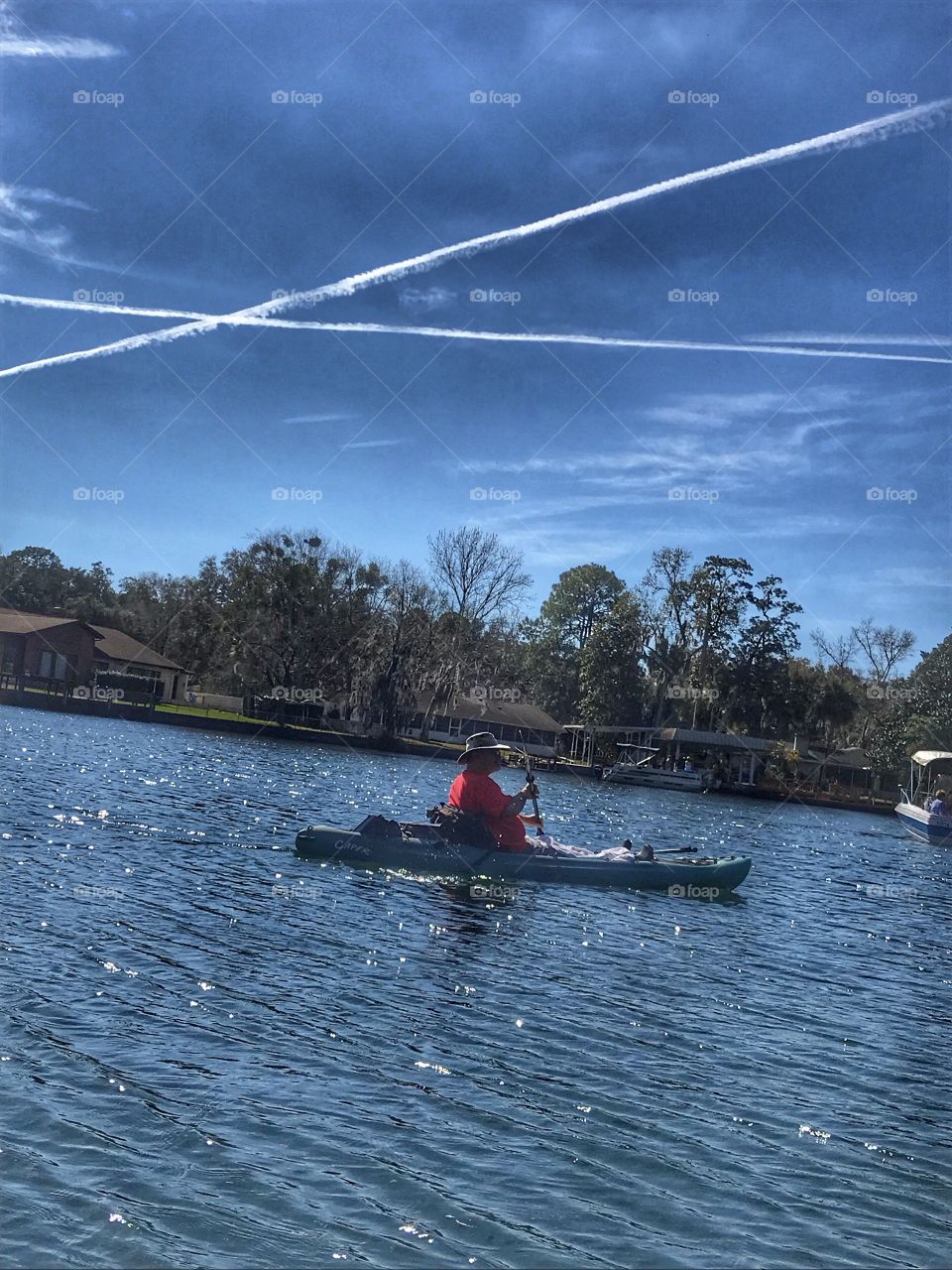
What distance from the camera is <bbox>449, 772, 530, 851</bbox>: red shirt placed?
18469 millimetres

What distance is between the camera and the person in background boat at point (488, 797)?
706 inches

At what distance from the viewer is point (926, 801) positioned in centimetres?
5059

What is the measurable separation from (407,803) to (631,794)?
87.8 ft

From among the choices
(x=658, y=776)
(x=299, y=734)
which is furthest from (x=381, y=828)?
(x=658, y=776)

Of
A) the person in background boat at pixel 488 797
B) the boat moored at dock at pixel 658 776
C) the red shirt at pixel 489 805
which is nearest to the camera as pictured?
the person in background boat at pixel 488 797

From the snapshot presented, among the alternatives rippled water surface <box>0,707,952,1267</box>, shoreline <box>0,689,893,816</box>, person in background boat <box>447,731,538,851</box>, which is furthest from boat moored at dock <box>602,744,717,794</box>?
person in background boat <box>447,731,538,851</box>

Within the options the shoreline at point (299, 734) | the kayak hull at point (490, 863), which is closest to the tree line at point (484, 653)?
the shoreline at point (299, 734)

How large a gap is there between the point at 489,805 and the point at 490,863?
0.95m

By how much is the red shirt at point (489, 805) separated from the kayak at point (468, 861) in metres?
0.26

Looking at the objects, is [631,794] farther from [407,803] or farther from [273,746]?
[407,803]

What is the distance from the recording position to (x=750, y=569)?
76.9 metres

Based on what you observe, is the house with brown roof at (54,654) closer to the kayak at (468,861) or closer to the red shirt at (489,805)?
the kayak at (468,861)

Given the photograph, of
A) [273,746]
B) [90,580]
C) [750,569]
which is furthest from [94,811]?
[90,580]

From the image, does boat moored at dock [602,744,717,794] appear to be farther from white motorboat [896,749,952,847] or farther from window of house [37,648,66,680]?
window of house [37,648,66,680]
